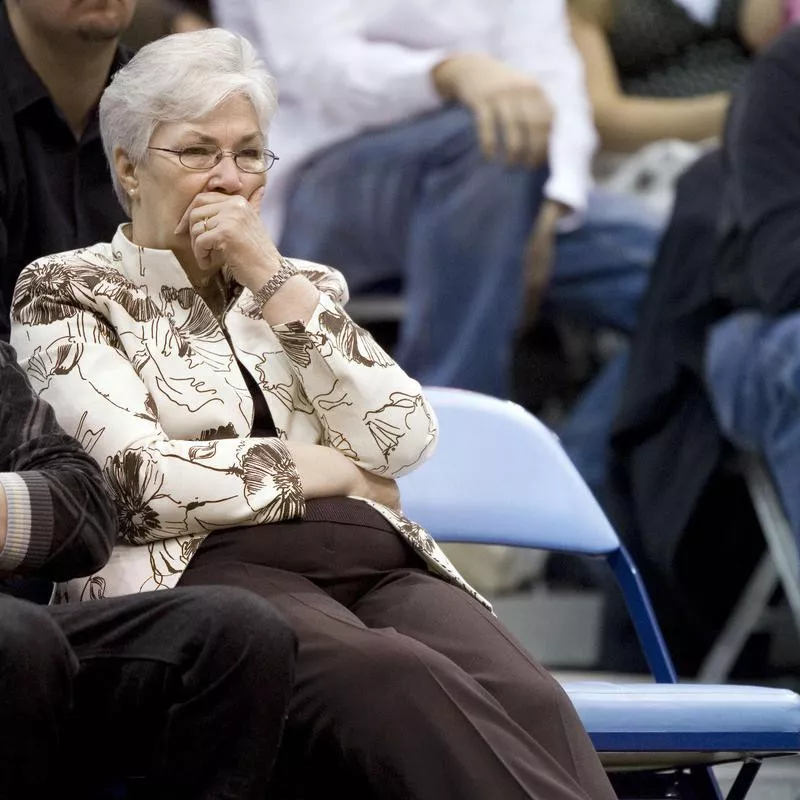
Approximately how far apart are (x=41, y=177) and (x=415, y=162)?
1.26 meters

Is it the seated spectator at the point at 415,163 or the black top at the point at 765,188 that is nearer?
the black top at the point at 765,188

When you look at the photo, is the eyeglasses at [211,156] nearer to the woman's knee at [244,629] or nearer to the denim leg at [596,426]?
the woman's knee at [244,629]

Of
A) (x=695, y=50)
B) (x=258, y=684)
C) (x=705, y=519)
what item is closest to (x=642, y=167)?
(x=695, y=50)

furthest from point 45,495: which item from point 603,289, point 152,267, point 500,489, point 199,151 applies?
point 603,289

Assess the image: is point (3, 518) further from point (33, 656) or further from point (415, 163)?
point (415, 163)

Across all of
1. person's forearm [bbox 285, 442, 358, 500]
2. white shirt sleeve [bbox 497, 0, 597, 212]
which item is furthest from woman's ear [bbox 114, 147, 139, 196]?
white shirt sleeve [bbox 497, 0, 597, 212]

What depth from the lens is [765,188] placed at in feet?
10.1

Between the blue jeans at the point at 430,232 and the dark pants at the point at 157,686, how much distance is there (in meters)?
1.75

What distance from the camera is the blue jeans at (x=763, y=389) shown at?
297cm

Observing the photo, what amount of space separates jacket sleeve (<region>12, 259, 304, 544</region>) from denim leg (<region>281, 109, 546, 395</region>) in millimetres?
1441

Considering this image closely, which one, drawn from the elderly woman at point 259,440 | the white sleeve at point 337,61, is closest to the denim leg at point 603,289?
the white sleeve at point 337,61

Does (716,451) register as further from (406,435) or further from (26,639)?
(26,639)

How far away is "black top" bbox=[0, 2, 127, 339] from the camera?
204 cm

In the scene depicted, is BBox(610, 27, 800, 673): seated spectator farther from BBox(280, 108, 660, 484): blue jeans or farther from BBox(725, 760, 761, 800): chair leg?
BBox(725, 760, 761, 800): chair leg
